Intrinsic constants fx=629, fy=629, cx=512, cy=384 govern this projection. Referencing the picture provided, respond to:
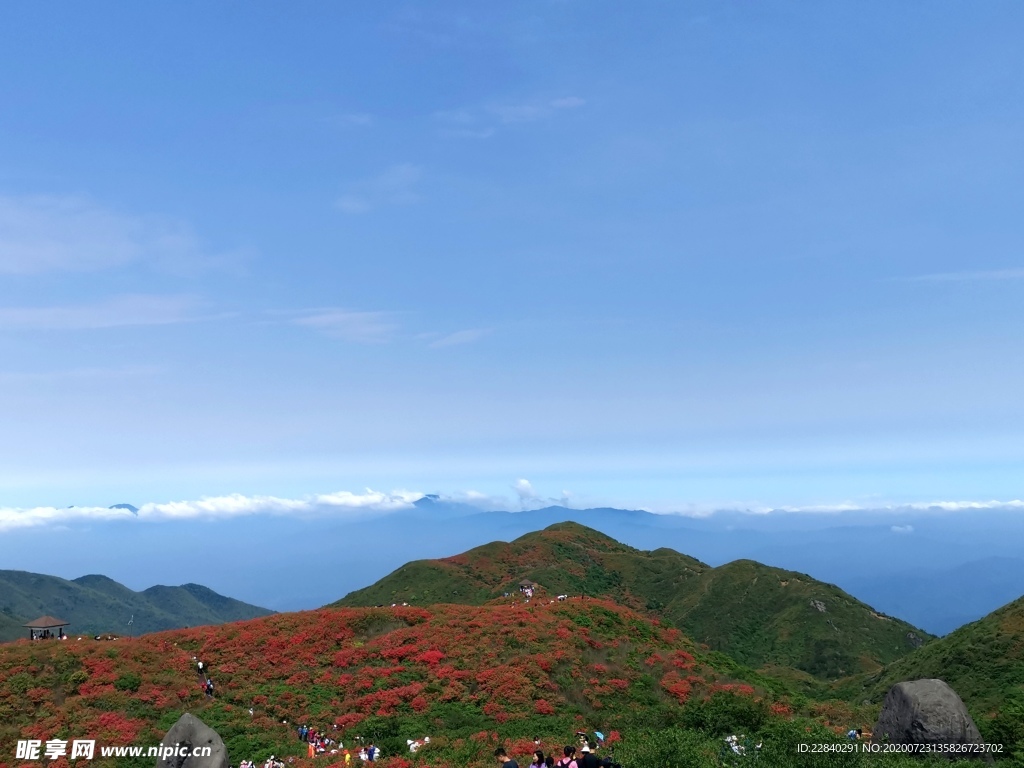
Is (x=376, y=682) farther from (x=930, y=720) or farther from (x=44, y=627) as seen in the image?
(x=44, y=627)

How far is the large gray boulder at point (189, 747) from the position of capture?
29.3m

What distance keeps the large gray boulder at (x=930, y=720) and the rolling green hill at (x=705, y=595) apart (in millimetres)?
66667

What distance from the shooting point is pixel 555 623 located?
50.3 m

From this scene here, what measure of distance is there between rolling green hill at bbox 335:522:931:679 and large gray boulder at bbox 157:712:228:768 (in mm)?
71998

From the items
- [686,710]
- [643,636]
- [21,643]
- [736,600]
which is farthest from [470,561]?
[686,710]

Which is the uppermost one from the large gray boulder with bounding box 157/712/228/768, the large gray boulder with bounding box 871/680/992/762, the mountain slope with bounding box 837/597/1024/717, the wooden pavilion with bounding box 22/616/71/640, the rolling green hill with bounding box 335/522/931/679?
the large gray boulder with bounding box 871/680/992/762

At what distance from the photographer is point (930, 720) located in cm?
2994

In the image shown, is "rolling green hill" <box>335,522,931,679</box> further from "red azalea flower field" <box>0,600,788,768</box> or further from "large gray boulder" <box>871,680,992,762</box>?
"large gray boulder" <box>871,680,992,762</box>

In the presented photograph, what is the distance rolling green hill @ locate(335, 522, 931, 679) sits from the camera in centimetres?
9688

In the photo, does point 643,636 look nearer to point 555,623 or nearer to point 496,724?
point 555,623

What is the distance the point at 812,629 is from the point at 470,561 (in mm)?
59965

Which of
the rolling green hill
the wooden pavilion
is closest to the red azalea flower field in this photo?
the wooden pavilion

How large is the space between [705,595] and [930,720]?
306 feet

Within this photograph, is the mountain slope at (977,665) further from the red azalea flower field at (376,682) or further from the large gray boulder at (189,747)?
the large gray boulder at (189,747)
